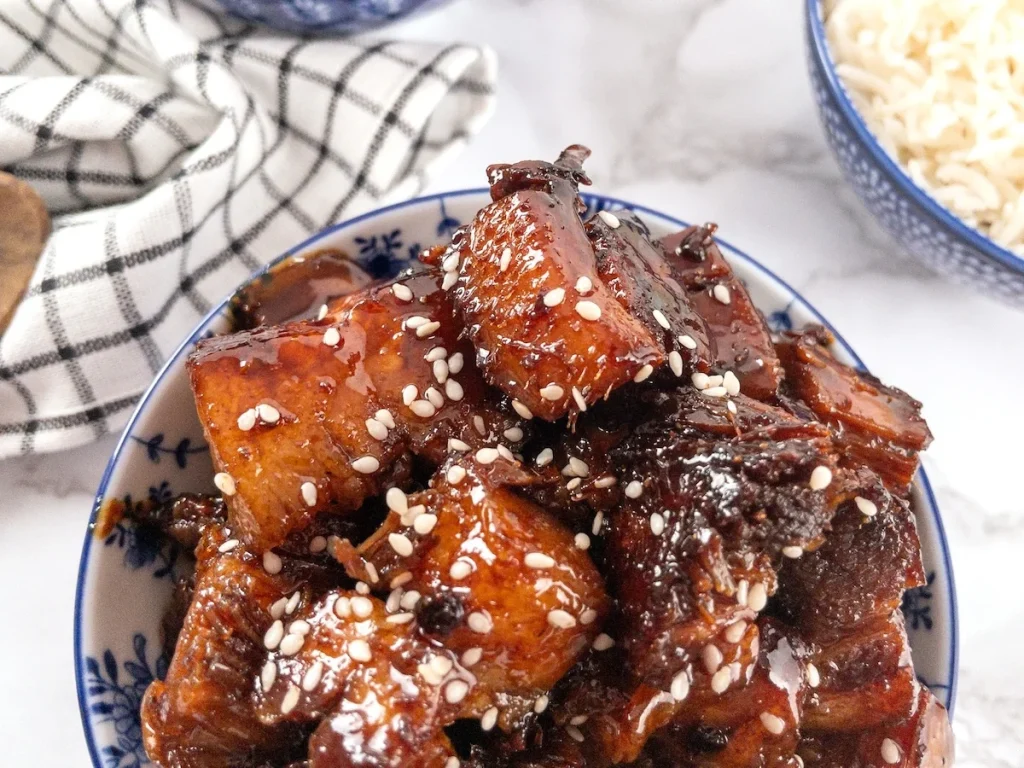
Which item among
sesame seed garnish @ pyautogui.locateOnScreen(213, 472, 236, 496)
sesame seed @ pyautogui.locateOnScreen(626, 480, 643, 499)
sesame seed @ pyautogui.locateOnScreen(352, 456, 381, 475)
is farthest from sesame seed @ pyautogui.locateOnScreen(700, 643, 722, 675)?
sesame seed garnish @ pyautogui.locateOnScreen(213, 472, 236, 496)

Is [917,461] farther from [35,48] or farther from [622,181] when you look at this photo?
[35,48]

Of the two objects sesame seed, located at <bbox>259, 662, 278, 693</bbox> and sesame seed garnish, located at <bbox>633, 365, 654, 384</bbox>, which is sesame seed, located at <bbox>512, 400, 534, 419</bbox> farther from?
sesame seed, located at <bbox>259, 662, 278, 693</bbox>

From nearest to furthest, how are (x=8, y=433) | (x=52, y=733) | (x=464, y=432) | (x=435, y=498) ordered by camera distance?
(x=435, y=498) → (x=464, y=432) → (x=52, y=733) → (x=8, y=433)

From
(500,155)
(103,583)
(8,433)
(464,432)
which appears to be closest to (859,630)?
(464,432)

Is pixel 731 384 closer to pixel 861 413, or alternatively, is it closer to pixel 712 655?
pixel 861 413

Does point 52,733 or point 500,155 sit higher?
point 500,155

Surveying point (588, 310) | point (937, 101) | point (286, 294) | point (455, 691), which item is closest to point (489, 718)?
point (455, 691)
